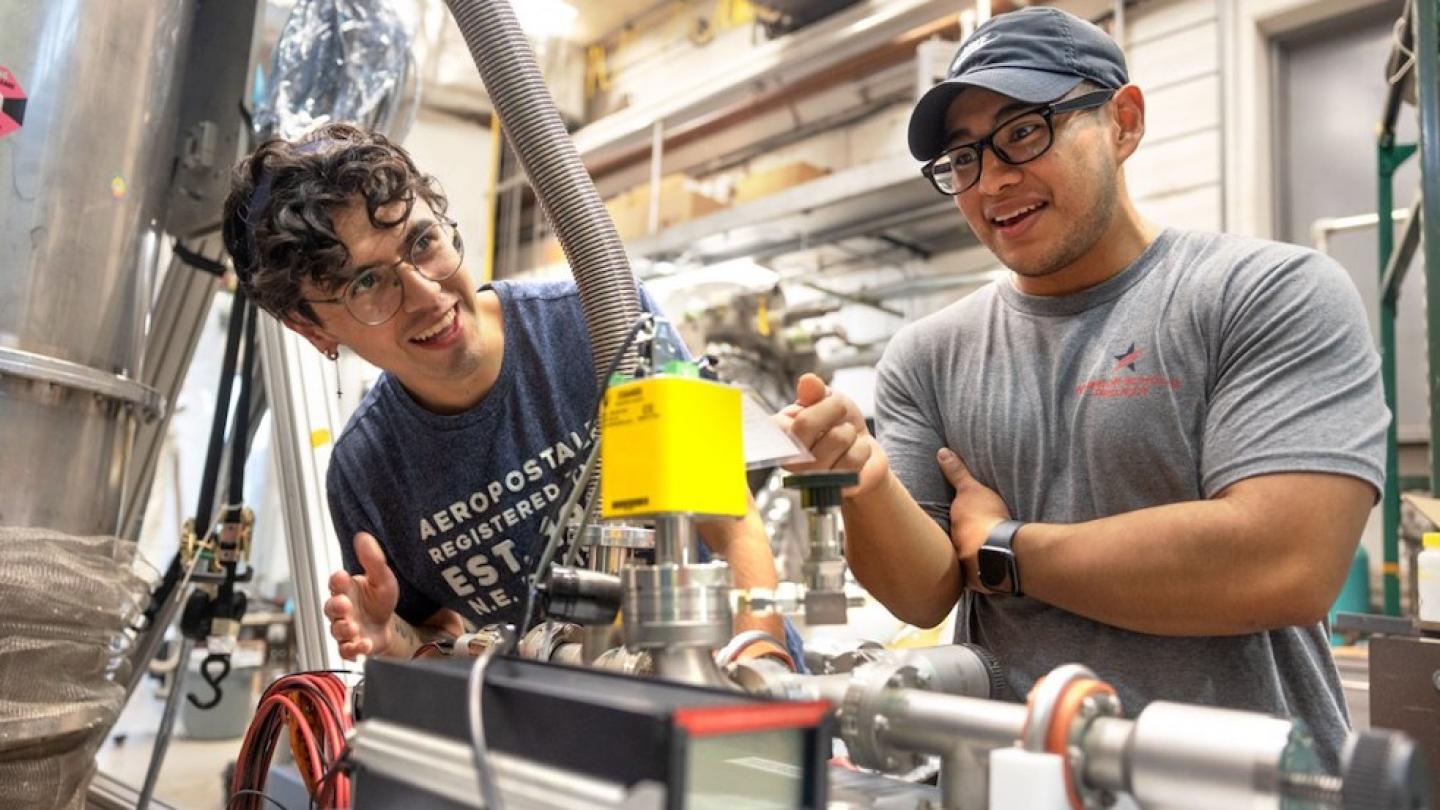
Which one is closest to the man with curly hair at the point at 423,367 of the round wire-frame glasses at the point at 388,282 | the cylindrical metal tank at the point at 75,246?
the round wire-frame glasses at the point at 388,282

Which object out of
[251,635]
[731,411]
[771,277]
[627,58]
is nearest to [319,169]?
[731,411]

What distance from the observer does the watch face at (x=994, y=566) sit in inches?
35.9

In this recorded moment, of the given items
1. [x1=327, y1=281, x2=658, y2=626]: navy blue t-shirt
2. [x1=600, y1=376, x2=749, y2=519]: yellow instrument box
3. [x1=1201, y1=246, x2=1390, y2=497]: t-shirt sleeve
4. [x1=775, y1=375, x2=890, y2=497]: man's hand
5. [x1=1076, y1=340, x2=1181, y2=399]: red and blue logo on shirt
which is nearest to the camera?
[x1=600, y1=376, x2=749, y2=519]: yellow instrument box

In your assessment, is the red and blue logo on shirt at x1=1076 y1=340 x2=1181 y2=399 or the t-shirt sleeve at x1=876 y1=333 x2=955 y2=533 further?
the t-shirt sleeve at x1=876 y1=333 x2=955 y2=533

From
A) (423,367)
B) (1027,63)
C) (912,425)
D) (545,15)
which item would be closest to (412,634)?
(423,367)

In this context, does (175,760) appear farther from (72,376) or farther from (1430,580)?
(1430,580)

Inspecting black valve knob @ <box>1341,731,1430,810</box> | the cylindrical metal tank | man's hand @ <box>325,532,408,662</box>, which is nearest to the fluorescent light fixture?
the cylindrical metal tank

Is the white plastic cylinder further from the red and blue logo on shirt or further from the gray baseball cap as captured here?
the gray baseball cap

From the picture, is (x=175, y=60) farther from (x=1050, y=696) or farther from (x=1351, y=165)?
(x=1351, y=165)

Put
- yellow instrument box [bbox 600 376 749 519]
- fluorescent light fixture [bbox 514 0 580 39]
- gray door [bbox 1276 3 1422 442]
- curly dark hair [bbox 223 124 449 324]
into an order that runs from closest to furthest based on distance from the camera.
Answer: yellow instrument box [bbox 600 376 749 519] → curly dark hair [bbox 223 124 449 324] → gray door [bbox 1276 3 1422 442] → fluorescent light fixture [bbox 514 0 580 39]

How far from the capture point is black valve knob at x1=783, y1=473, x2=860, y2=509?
578 mm

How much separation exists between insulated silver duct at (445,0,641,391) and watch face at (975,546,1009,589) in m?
0.39

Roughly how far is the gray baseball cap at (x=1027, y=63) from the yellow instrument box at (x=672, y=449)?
0.58m

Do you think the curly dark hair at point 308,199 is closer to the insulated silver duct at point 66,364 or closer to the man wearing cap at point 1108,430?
the insulated silver duct at point 66,364
